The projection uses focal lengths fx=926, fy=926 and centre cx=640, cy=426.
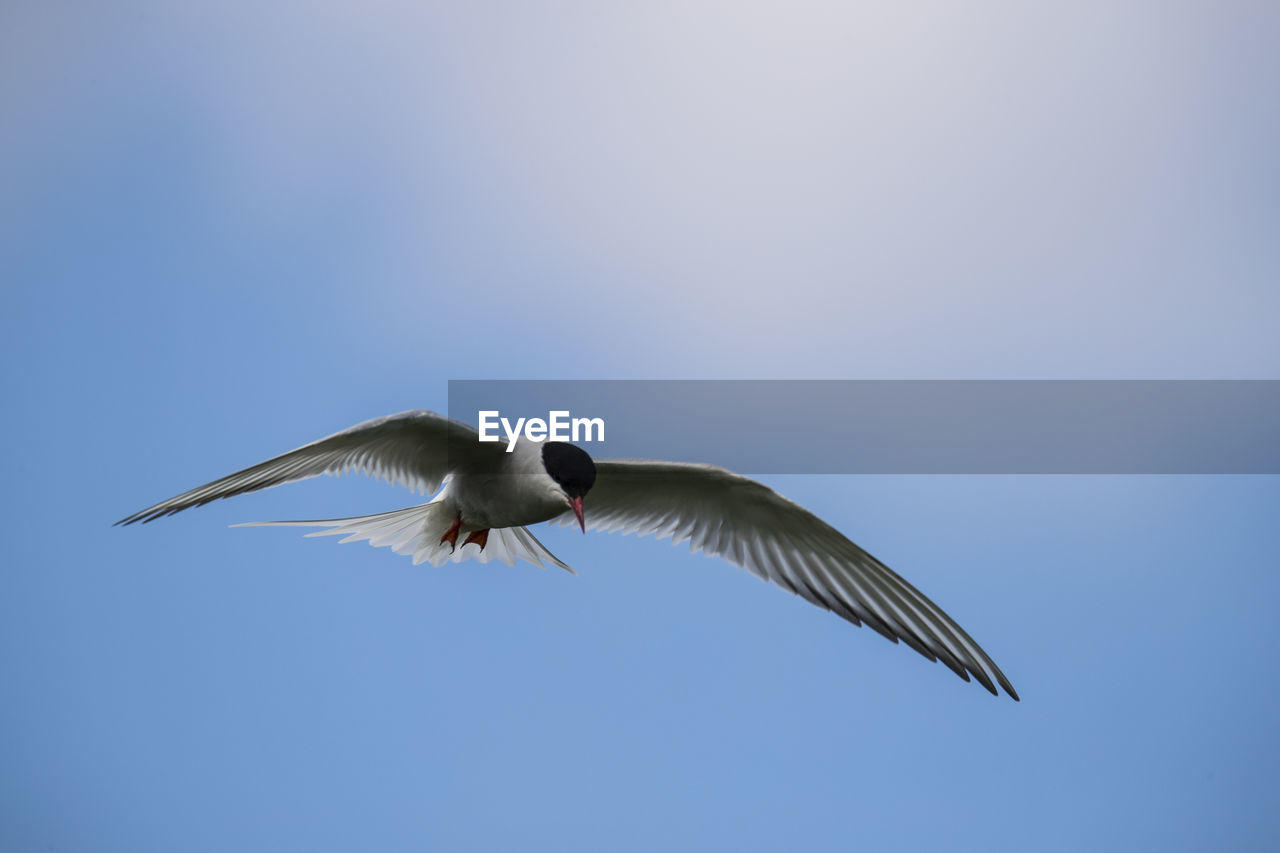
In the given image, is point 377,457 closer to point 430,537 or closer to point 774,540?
point 430,537

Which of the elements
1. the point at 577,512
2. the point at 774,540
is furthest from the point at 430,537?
the point at 774,540

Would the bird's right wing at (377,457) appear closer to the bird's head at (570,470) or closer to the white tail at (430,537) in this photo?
the white tail at (430,537)

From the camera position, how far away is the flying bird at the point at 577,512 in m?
3.46

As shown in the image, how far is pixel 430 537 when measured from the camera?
4164 mm

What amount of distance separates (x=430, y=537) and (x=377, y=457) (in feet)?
1.72

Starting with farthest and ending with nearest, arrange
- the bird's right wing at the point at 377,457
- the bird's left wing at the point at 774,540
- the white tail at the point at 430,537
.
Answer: the white tail at the point at 430,537
the bird's left wing at the point at 774,540
the bird's right wing at the point at 377,457

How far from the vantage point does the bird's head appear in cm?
343

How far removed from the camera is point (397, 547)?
418cm

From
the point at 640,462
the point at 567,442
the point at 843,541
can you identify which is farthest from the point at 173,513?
the point at 843,541

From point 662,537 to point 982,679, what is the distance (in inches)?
57.2

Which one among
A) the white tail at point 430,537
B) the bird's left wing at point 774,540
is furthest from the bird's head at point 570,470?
the white tail at point 430,537

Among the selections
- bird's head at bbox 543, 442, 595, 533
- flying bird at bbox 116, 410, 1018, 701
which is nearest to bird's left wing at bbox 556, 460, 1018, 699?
flying bird at bbox 116, 410, 1018, 701

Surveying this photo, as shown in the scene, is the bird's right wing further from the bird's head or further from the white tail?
the bird's head

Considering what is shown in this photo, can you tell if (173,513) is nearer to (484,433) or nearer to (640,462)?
(484,433)
